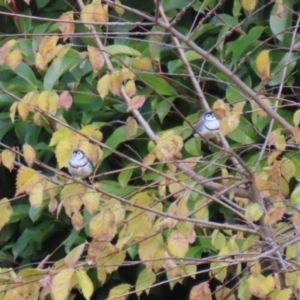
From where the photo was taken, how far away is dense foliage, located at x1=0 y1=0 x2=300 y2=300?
1811 mm

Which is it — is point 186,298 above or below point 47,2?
below

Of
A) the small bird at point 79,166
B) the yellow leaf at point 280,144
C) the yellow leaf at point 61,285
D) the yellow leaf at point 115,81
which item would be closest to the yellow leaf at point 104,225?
the yellow leaf at point 61,285

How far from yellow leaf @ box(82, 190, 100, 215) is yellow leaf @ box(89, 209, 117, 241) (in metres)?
0.05

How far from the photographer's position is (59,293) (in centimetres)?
169

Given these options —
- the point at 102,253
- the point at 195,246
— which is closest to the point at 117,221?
the point at 102,253

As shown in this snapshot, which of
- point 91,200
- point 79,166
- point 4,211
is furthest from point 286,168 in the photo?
point 79,166

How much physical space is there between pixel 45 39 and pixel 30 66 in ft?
2.84

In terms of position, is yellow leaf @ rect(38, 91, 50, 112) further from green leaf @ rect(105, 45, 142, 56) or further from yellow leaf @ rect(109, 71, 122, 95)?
green leaf @ rect(105, 45, 142, 56)

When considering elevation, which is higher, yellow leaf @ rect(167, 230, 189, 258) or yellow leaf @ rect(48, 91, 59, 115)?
yellow leaf @ rect(48, 91, 59, 115)

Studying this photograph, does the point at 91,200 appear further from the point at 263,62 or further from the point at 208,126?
the point at 208,126

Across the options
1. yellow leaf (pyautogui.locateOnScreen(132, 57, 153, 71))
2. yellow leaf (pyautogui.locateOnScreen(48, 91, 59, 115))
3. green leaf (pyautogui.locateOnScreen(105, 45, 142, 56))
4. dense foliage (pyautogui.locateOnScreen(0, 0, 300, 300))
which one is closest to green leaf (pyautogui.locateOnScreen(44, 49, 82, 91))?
dense foliage (pyautogui.locateOnScreen(0, 0, 300, 300))

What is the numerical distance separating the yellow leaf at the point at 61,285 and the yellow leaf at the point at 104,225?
0.12 m

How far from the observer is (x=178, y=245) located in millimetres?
1789

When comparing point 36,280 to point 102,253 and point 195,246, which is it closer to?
point 102,253
